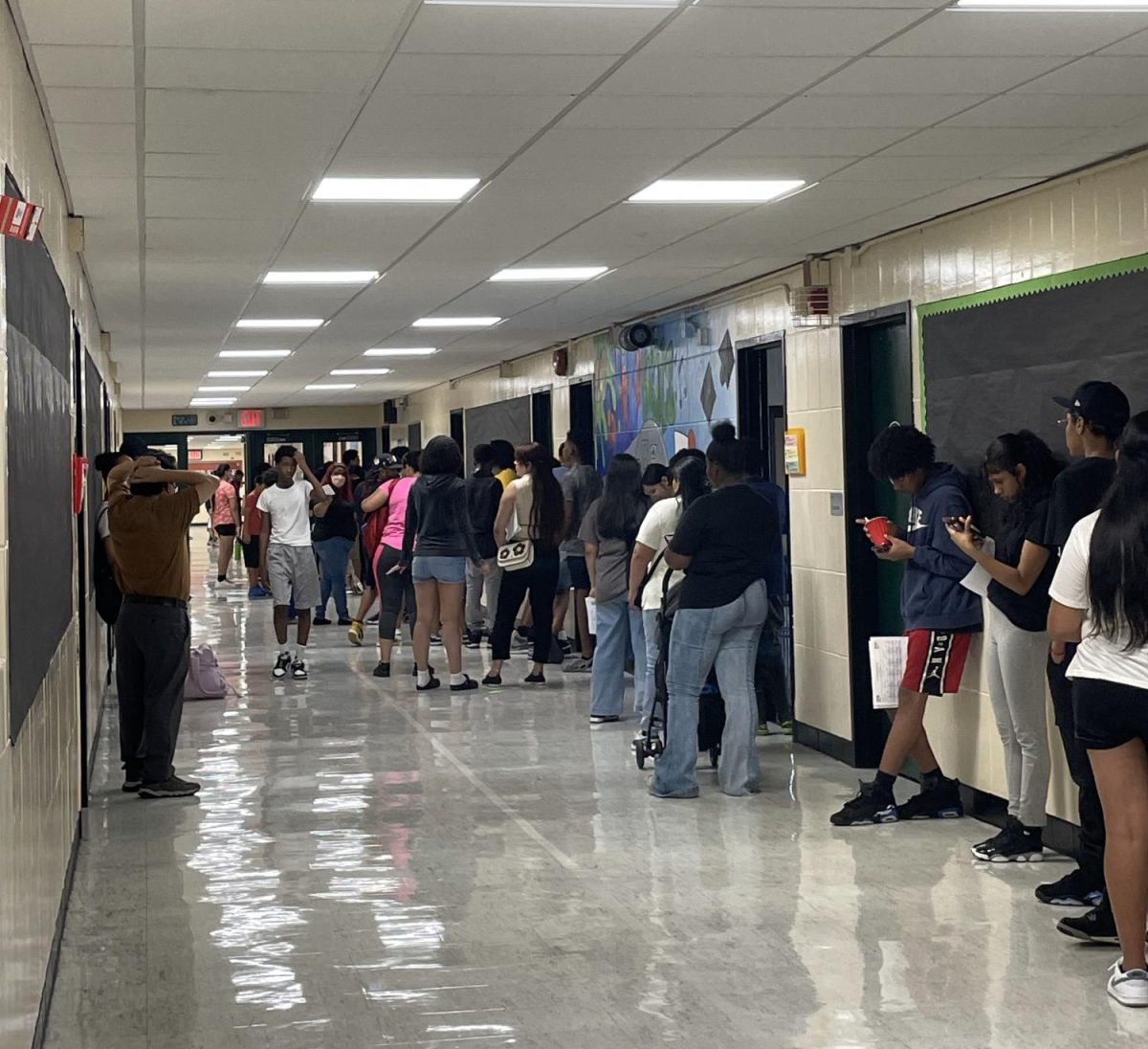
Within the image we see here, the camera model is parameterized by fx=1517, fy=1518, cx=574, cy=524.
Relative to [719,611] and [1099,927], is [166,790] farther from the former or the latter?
[1099,927]

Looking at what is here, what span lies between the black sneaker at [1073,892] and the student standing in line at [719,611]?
6.26 ft

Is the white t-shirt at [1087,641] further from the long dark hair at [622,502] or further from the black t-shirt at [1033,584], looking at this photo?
the long dark hair at [622,502]

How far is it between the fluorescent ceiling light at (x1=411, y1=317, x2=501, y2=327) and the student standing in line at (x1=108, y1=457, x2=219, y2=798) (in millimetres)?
4566

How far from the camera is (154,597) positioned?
643 cm

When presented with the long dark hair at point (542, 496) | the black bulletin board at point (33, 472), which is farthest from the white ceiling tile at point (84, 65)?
the long dark hair at point (542, 496)

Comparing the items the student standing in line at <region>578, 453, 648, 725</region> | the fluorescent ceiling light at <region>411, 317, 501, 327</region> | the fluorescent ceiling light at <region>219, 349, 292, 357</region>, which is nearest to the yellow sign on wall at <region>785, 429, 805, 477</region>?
the student standing in line at <region>578, 453, 648, 725</region>

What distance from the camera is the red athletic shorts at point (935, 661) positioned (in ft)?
19.3

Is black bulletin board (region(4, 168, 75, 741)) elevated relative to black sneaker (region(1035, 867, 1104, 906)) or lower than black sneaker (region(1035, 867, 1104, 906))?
elevated

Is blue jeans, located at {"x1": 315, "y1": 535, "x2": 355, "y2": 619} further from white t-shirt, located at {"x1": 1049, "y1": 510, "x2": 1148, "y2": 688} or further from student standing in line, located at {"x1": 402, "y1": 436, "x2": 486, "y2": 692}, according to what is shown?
white t-shirt, located at {"x1": 1049, "y1": 510, "x2": 1148, "y2": 688}

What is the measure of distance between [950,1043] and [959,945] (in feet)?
2.62

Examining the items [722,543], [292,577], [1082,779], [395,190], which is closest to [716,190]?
[395,190]

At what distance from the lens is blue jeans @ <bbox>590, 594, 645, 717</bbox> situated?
8.38 meters

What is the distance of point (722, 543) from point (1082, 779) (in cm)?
218

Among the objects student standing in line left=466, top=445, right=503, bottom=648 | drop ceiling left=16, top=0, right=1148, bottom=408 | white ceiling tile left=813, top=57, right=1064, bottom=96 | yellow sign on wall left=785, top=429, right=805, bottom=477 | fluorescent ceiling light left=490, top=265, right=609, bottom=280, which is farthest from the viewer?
student standing in line left=466, top=445, right=503, bottom=648
